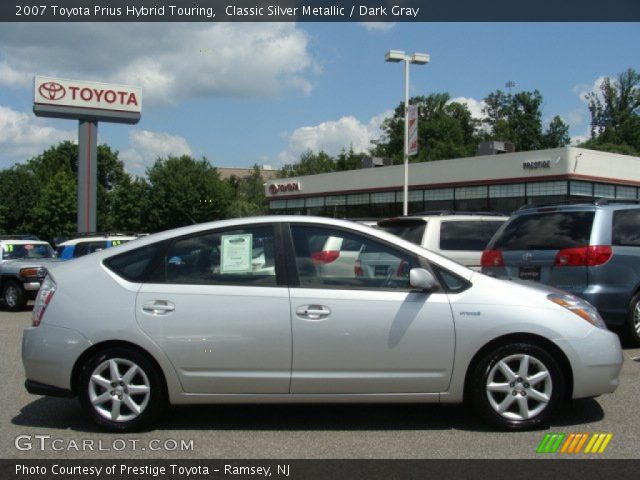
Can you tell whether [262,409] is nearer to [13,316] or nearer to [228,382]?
[228,382]

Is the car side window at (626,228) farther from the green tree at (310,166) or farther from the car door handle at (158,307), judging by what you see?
the green tree at (310,166)

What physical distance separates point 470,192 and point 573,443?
33.3 metres

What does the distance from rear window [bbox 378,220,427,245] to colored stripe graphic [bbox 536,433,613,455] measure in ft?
17.6

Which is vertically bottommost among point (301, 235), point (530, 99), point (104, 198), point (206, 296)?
point (206, 296)

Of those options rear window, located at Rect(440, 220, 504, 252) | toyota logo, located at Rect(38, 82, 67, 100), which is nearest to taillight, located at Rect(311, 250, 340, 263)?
rear window, located at Rect(440, 220, 504, 252)

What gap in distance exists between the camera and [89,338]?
5.14 metres

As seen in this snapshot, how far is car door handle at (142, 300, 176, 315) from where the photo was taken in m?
5.14

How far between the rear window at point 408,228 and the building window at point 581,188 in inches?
930

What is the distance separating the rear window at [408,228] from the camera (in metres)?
10.4

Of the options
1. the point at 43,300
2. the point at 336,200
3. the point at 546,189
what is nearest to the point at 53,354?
the point at 43,300

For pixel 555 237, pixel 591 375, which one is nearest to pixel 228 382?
pixel 591 375

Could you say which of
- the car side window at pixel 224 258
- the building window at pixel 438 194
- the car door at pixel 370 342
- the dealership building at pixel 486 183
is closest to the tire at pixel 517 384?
the car door at pixel 370 342

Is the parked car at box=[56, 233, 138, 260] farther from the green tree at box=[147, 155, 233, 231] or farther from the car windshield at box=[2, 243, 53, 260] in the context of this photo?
the green tree at box=[147, 155, 233, 231]

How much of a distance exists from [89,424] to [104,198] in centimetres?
6772
